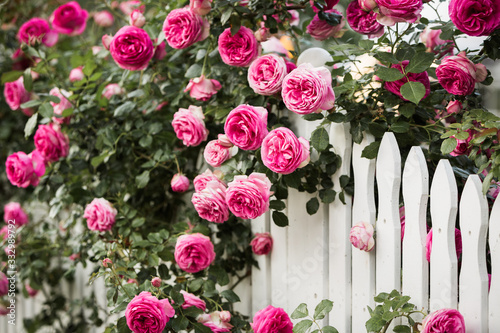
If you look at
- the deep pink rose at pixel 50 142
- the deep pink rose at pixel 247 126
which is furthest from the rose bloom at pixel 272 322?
the deep pink rose at pixel 50 142

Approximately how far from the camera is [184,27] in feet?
5.00

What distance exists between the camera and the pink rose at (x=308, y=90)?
1271 mm

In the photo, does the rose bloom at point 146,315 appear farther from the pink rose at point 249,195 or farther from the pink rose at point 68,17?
the pink rose at point 68,17

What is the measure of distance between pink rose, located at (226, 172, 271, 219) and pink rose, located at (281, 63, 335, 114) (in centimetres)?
21

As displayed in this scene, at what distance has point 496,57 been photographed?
1324mm

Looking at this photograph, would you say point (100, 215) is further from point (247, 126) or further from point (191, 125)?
point (247, 126)

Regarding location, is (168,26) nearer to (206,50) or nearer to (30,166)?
(206,50)

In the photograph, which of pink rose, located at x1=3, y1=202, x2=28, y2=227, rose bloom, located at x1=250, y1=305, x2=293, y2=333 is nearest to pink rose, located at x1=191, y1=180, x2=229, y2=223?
rose bloom, located at x1=250, y1=305, x2=293, y2=333

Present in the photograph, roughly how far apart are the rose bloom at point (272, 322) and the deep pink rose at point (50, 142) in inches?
38.6

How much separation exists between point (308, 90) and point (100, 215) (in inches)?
34.6

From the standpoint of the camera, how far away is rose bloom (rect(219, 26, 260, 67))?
1.49 meters

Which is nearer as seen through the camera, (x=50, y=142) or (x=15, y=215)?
(x=50, y=142)

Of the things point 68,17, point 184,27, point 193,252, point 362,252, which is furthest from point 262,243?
point 68,17

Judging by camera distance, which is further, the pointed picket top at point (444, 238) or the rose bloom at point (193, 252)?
the rose bloom at point (193, 252)
